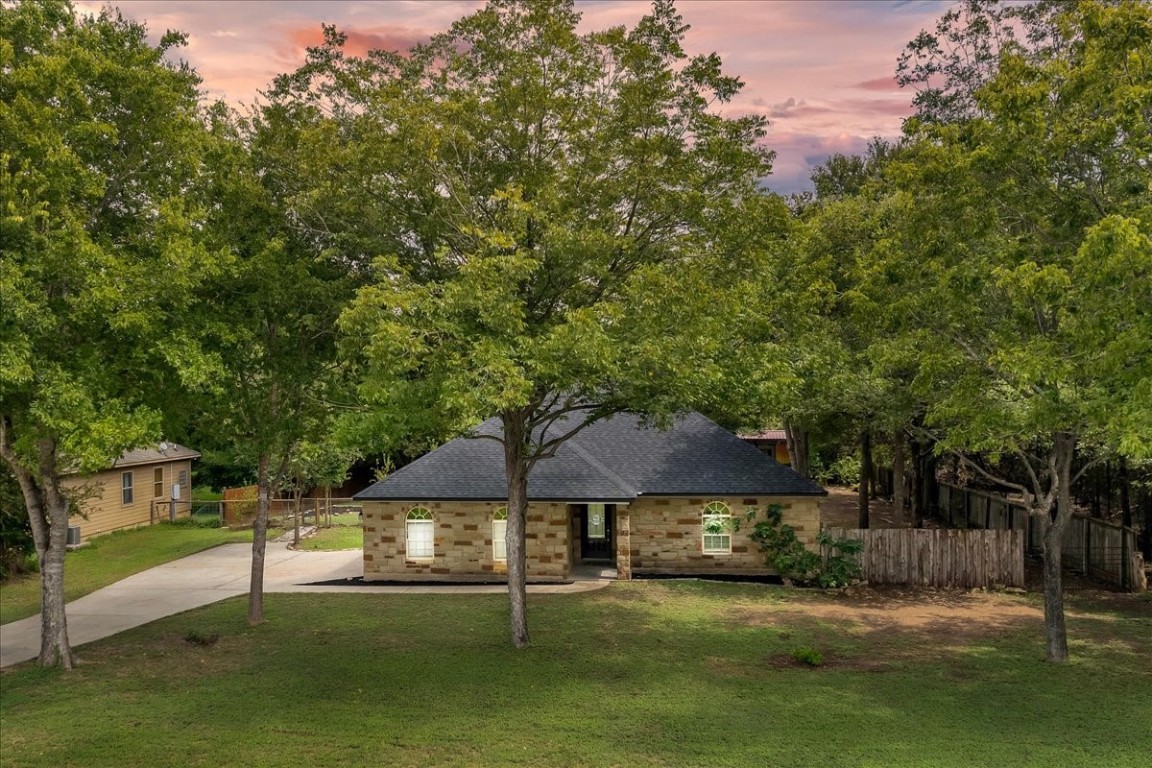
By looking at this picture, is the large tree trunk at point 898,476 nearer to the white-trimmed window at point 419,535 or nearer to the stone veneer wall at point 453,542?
the stone veneer wall at point 453,542

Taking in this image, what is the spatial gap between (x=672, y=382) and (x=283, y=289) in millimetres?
7613

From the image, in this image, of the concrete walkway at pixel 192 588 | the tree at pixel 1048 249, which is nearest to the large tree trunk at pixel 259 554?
the concrete walkway at pixel 192 588

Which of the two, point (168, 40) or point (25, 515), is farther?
point (25, 515)

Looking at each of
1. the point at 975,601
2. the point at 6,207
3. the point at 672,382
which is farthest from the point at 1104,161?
the point at 6,207

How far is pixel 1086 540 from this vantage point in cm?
2230

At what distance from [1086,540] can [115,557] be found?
98.3ft

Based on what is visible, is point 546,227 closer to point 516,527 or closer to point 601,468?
point 516,527

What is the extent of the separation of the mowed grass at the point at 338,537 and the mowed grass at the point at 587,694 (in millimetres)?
11034

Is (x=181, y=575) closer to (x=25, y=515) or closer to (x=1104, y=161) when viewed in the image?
(x=25, y=515)

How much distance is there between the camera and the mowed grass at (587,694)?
33.7 ft

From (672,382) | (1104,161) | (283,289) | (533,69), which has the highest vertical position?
(533,69)

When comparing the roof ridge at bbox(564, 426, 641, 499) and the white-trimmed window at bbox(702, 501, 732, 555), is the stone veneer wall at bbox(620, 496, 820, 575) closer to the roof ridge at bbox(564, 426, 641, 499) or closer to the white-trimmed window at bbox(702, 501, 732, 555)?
the white-trimmed window at bbox(702, 501, 732, 555)

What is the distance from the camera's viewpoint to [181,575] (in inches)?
932

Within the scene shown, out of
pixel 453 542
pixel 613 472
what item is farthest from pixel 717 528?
pixel 453 542
